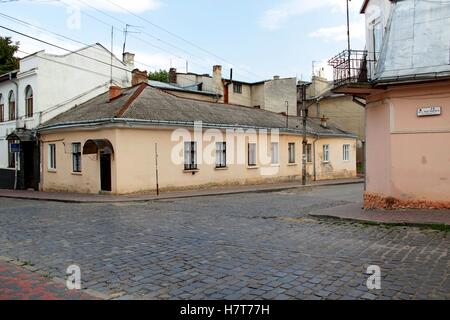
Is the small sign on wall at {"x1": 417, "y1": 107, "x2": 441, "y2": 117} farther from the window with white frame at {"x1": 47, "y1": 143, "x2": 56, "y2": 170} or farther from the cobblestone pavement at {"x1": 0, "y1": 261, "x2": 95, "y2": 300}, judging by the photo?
the window with white frame at {"x1": 47, "y1": 143, "x2": 56, "y2": 170}

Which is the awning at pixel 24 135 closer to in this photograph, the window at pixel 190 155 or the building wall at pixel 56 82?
the building wall at pixel 56 82

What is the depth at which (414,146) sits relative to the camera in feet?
38.9

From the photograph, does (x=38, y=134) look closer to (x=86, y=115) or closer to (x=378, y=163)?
(x=86, y=115)

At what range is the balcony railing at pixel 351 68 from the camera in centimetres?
1262

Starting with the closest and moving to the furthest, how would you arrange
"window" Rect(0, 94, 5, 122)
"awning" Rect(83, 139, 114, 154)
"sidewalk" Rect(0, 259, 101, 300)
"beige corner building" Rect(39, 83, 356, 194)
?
"sidewalk" Rect(0, 259, 101, 300) < "awning" Rect(83, 139, 114, 154) < "beige corner building" Rect(39, 83, 356, 194) < "window" Rect(0, 94, 5, 122)

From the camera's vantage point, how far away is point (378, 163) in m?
12.9

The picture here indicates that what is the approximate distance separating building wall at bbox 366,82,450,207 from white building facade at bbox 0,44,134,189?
781 inches

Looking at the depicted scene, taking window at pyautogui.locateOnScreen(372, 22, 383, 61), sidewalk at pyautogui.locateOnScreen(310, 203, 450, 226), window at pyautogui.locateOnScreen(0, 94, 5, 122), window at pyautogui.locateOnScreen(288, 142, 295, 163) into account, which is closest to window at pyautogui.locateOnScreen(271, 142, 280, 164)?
window at pyautogui.locateOnScreen(288, 142, 295, 163)

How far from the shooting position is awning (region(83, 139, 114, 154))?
19594 millimetres

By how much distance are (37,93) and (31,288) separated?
21792 millimetres

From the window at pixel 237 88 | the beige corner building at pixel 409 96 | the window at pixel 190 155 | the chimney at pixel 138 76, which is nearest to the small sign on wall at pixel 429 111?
the beige corner building at pixel 409 96

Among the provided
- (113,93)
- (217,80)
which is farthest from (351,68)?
(217,80)

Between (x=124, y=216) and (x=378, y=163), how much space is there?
314 inches

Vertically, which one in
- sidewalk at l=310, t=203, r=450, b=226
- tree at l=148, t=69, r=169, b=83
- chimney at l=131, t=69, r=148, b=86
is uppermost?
tree at l=148, t=69, r=169, b=83
